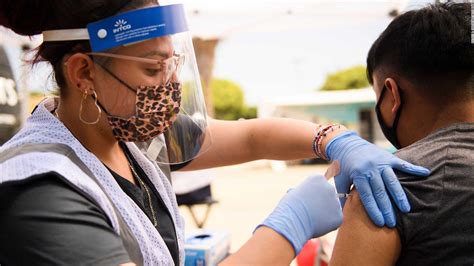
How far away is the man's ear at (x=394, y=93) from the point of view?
1.40 metres

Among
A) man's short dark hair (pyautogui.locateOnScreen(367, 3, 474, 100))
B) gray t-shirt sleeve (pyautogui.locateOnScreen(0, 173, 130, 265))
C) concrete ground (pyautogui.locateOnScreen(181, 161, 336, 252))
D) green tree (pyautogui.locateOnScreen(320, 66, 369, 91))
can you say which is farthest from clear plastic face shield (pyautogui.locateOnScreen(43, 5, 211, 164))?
green tree (pyautogui.locateOnScreen(320, 66, 369, 91))

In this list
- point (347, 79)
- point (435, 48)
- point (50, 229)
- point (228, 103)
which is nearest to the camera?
point (50, 229)

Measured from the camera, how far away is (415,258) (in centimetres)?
123

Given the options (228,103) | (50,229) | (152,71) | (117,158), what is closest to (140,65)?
(152,71)

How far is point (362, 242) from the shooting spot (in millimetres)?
1264

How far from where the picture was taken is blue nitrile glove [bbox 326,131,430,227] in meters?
1.23

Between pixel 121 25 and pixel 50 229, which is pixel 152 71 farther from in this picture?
pixel 50 229

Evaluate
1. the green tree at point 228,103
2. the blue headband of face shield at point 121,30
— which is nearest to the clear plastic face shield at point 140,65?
the blue headband of face shield at point 121,30

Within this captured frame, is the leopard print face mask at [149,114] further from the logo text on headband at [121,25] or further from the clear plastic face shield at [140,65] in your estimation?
the logo text on headband at [121,25]

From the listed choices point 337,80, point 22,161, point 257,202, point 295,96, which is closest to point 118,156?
point 22,161

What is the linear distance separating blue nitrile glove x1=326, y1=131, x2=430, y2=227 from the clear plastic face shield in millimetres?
539

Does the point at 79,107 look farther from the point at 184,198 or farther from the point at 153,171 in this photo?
the point at 184,198

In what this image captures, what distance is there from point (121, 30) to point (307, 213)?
2.17 feet

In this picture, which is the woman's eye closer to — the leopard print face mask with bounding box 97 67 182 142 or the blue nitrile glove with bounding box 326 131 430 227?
the leopard print face mask with bounding box 97 67 182 142
